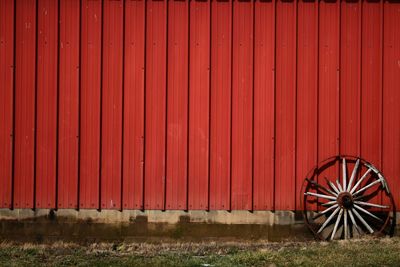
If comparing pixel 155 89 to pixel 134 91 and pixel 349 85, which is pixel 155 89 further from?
pixel 349 85

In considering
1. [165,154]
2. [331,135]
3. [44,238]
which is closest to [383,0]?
[331,135]

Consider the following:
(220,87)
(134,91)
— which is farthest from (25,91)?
(220,87)

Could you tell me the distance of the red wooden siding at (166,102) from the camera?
1066 centimetres

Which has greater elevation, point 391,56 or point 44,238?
point 391,56

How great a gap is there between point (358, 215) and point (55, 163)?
5.68 meters

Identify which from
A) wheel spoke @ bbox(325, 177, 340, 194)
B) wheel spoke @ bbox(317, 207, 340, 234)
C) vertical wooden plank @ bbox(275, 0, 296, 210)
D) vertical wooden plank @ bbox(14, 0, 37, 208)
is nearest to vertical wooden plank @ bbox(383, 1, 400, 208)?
wheel spoke @ bbox(325, 177, 340, 194)

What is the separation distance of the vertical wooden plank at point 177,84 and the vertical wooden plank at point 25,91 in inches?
98.9

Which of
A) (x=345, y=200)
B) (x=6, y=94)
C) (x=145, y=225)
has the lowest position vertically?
(x=145, y=225)

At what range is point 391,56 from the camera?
11.0 metres

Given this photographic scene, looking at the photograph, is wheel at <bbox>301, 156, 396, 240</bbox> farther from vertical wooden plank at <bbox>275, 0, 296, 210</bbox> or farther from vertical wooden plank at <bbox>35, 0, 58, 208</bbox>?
vertical wooden plank at <bbox>35, 0, 58, 208</bbox>

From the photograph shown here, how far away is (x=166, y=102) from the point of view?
35.2 feet

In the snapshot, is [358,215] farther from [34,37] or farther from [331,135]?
[34,37]

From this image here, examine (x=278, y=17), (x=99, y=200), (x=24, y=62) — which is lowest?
(x=99, y=200)

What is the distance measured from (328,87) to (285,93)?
2.71ft
